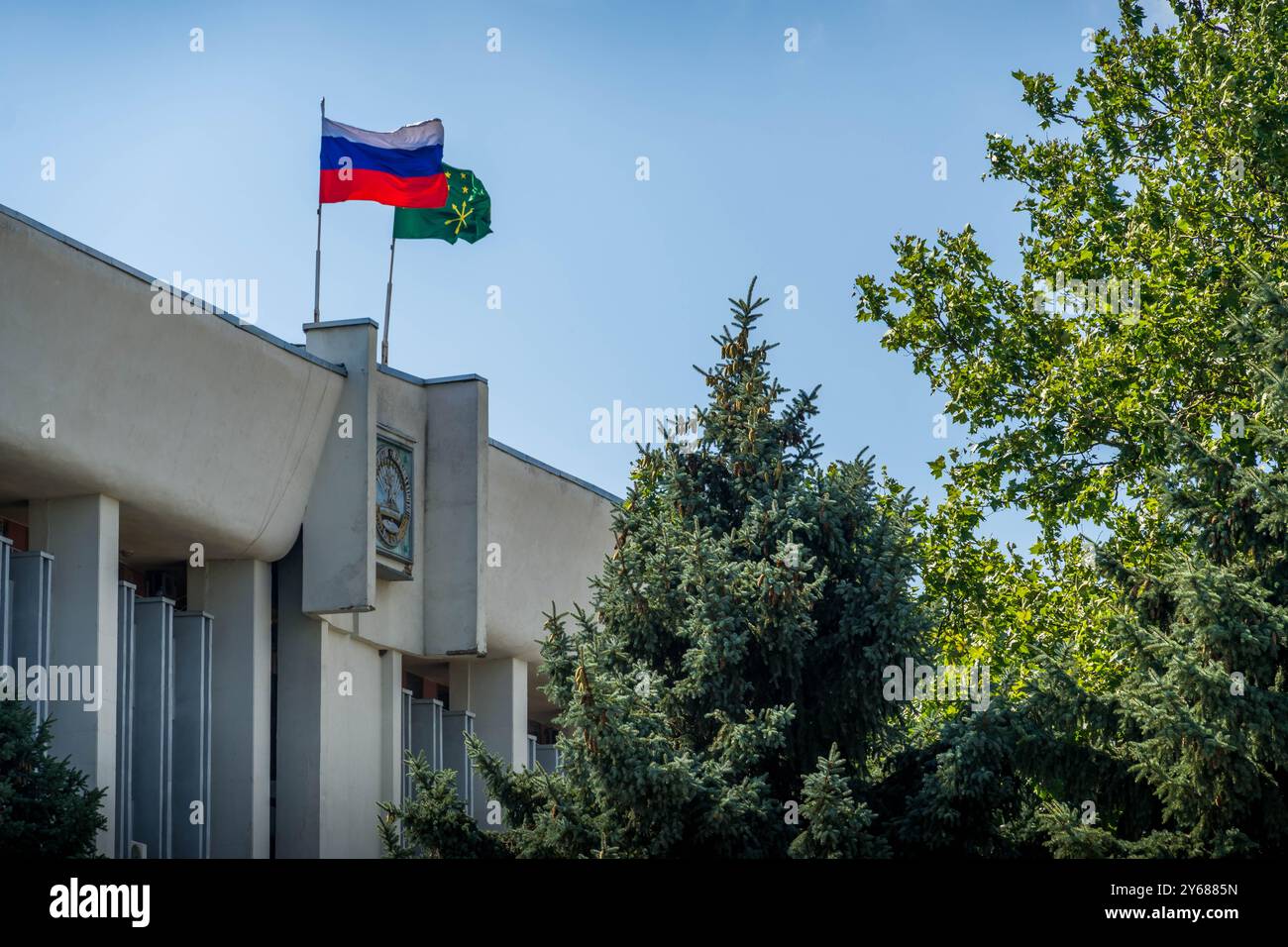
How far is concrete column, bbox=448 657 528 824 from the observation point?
97.7ft

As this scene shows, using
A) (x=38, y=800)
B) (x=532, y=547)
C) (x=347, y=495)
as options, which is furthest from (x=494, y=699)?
(x=38, y=800)

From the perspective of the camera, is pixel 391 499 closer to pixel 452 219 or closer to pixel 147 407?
pixel 452 219

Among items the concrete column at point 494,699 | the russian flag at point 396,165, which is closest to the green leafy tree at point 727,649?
the russian flag at point 396,165

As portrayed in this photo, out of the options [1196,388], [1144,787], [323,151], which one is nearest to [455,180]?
[323,151]

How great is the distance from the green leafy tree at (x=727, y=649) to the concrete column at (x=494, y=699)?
9.77 m

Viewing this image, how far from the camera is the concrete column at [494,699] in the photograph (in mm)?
29781

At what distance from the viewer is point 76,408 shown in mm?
21297

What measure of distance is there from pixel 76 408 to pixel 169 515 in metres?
2.22

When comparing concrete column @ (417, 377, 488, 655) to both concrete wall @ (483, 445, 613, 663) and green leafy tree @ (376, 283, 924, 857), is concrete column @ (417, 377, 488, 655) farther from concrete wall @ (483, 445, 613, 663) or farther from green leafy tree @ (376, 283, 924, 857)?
green leafy tree @ (376, 283, 924, 857)

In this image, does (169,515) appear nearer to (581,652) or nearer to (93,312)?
(93,312)

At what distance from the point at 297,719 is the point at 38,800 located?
267 inches

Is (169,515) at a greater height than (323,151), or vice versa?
(323,151)

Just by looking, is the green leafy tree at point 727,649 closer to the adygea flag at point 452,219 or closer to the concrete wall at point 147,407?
the concrete wall at point 147,407

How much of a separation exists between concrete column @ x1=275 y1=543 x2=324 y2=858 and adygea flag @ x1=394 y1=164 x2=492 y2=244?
5141mm
